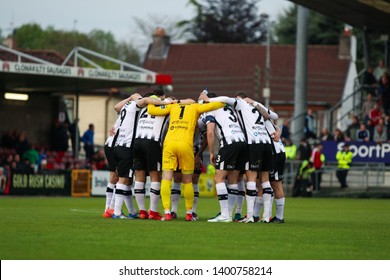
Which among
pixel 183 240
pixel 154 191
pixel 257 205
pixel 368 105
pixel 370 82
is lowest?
pixel 183 240

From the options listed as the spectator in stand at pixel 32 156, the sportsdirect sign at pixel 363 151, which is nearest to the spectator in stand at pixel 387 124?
the sportsdirect sign at pixel 363 151

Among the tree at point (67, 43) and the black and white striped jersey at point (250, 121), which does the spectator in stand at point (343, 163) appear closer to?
the black and white striped jersey at point (250, 121)

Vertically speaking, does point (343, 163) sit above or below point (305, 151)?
below

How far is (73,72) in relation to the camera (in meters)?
37.3

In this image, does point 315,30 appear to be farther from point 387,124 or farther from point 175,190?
point 175,190

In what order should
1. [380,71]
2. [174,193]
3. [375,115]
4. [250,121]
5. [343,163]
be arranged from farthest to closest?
[380,71]
[375,115]
[343,163]
[174,193]
[250,121]

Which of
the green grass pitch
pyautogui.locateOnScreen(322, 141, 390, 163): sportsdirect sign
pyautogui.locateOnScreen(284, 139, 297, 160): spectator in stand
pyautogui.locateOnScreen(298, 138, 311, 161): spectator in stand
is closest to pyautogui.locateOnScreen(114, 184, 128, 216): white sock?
the green grass pitch

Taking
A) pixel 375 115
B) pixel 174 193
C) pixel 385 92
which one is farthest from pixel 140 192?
pixel 385 92

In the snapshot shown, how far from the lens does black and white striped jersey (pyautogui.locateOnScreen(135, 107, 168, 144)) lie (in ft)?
65.6

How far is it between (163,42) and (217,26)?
307 inches

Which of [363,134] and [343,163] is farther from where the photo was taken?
[363,134]

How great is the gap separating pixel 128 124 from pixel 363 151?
21.2 meters

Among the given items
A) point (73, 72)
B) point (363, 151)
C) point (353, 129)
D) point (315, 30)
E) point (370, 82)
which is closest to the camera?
point (73, 72)

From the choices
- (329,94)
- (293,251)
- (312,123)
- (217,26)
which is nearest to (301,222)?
(293,251)
